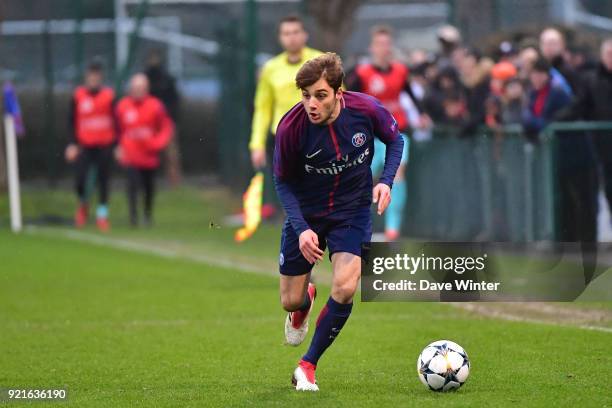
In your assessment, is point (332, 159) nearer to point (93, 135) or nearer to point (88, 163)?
point (93, 135)

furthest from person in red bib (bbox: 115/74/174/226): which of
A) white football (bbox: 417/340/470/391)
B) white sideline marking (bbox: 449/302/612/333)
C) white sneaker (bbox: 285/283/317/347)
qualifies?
white football (bbox: 417/340/470/391)

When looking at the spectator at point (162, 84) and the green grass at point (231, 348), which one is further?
the spectator at point (162, 84)

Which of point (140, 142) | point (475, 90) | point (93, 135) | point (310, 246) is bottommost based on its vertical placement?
point (310, 246)

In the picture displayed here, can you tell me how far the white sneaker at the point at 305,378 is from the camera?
7.53m

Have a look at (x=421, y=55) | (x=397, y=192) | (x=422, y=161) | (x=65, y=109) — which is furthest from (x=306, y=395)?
(x=65, y=109)

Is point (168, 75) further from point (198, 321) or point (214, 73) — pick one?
point (198, 321)

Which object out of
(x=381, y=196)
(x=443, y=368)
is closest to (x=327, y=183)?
(x=381, y=196)

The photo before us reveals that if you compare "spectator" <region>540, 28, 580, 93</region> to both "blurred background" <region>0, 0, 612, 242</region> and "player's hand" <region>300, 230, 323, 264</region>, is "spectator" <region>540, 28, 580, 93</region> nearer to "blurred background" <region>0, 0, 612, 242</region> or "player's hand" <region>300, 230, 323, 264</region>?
"blurred background" <region>0, 0, 612, 242</region>

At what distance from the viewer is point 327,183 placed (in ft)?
25.6

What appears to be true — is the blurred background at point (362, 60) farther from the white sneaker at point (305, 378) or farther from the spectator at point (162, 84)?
the white sneaker at point (305, 378)

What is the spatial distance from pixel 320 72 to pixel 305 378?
163 cm

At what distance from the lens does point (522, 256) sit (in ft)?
45.7

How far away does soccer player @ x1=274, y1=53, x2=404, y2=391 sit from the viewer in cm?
744

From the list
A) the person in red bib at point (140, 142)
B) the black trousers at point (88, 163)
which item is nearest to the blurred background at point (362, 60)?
the black trousers at point (88, 163)
